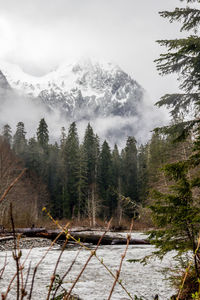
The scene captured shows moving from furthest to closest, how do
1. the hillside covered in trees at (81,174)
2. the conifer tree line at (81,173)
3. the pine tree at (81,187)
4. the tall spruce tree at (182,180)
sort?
the conifer tree line at (81,173) → the pine tree at (81,187) → the hillside covered in trees at (81,174) → the tall spruce tree at (182,180)

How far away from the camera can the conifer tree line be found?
39062 mm

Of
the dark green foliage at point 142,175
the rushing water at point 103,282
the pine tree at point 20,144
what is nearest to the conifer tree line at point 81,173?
the pine tree at point 20,144

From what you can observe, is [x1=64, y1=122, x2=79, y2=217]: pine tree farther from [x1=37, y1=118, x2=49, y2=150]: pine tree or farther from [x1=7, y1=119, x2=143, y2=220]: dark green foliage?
[x1=37, y1=118, x2=49, y2=150]: pine tree

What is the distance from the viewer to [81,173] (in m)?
40.8

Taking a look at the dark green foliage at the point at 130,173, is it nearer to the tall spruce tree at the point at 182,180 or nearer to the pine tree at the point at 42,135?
the pine tree at the point at 42,135

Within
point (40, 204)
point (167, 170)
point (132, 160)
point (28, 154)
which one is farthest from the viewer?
point (132, 160)

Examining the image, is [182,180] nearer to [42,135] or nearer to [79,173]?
[79,173]

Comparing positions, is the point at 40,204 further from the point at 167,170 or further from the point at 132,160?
the point at 167,170

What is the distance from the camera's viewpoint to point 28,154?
39625 mm

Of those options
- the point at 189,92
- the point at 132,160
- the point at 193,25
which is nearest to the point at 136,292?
the point at 189,92

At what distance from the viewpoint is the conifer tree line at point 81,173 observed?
128 feet

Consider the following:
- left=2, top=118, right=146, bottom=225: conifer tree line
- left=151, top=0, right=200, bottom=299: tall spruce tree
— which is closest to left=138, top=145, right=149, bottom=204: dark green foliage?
left=2, top=118, right=146, bottom=225: conifer tree line

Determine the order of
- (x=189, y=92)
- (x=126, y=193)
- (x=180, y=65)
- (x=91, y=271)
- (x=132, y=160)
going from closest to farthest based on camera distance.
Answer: (x=91, y=271)
(x=180, y=65)
(x=189, y=92)
(x=126, y=193)
(x=132, y=160)

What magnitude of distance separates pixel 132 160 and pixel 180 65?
134 feet
